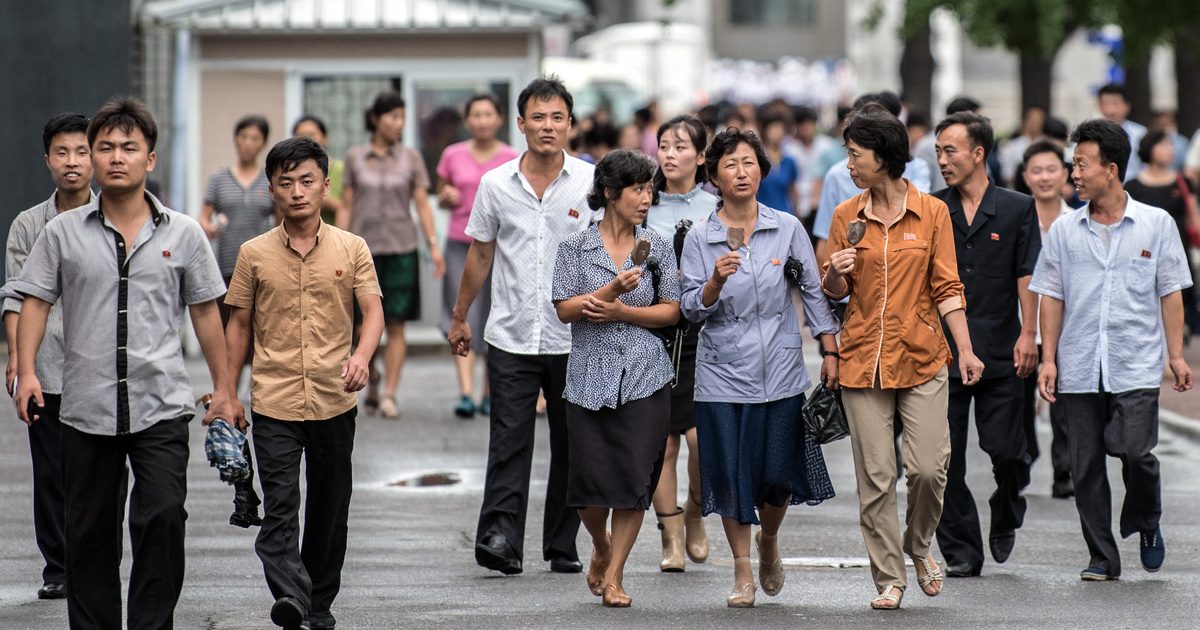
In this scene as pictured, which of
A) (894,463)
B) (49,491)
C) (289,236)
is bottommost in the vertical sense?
(49,491)

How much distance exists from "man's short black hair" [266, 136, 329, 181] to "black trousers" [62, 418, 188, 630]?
0.99 m

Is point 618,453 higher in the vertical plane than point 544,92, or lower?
lower

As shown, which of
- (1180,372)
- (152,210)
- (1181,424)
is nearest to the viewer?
(152,210)

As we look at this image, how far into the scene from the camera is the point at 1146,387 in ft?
28.0

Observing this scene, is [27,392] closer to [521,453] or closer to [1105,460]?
[521,453]

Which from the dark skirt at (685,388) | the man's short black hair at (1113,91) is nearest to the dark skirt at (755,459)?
the dark skirt at (685,388)

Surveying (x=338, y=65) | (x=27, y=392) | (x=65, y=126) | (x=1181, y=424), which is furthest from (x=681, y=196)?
(x=338, y=65)

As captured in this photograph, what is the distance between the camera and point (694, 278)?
8070 mm

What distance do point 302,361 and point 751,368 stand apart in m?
1.67

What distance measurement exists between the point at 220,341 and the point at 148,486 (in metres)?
0.53

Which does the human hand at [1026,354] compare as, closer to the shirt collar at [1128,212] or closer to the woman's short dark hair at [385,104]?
the shirt collar at [1128,212]

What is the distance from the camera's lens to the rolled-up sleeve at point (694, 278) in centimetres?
796

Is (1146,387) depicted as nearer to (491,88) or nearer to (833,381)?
(833,381)

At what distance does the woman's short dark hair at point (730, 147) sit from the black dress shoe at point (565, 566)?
1688 millimetres
